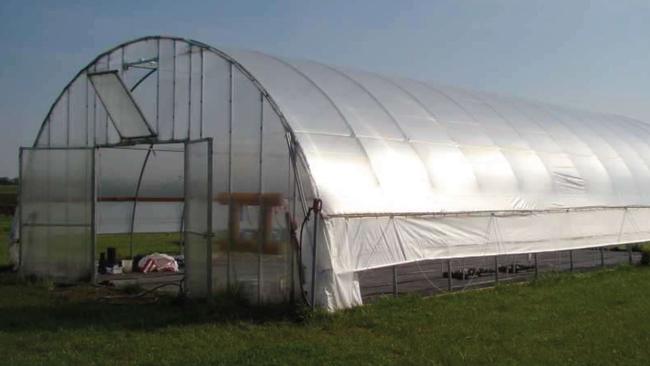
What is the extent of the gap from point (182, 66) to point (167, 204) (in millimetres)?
9539

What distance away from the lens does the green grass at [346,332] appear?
9531 millimetres

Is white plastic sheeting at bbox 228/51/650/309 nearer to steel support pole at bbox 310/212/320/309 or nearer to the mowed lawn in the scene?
steel support pole at bbox 310/212/320/309

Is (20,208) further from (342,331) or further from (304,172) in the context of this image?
(342,331)

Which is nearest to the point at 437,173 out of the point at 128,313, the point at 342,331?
the point at 342,331

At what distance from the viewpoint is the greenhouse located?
12906 mm

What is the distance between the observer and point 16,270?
723 inches

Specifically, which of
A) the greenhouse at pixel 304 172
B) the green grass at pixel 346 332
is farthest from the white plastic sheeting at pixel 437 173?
the green grass at pixel 346 332

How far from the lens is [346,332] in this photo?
440 inches

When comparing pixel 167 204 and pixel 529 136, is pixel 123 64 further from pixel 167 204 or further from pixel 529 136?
pixel 529 136

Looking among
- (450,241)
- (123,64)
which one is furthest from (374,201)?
(123,64)

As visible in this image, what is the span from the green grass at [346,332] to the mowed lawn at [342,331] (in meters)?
0.02

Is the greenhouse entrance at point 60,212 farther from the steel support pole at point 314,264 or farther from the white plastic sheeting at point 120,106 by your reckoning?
the steel support pole at point 314,264

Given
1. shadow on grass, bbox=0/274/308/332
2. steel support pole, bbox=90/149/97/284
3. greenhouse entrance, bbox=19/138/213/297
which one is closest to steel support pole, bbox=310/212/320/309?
shadow on grass, bbox=0/274/308/332

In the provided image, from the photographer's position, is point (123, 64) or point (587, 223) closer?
point (123, 64)
